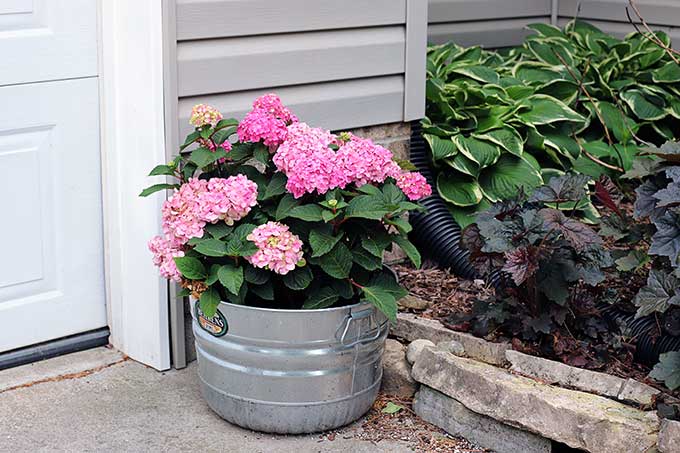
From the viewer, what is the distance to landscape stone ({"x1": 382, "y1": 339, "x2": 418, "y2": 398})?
3.41m

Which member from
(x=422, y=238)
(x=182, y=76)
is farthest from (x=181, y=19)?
(x=422, y=238)

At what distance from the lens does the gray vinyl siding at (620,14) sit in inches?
217

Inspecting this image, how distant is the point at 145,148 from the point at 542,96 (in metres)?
1.94

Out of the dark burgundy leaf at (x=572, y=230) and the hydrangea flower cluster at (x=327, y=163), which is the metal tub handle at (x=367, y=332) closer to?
the hydrangea flower cluster at (x=327, y=163)

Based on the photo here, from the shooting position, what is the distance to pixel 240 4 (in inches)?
137

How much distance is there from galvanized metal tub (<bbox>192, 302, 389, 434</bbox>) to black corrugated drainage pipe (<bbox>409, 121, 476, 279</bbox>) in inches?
35.1

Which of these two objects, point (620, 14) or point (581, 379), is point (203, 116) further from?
point (620, 14)

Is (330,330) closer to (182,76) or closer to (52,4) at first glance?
(182,76)

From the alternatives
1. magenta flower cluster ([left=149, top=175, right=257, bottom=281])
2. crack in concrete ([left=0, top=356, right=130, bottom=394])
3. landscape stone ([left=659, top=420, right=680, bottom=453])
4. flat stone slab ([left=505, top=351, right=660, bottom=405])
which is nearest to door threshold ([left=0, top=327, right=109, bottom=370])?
crack in concrete ([left=0, top=356, right=130, bottom=394])

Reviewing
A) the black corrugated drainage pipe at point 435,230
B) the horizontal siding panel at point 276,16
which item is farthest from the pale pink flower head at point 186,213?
the black corrugated drainage pipe at point 435,230

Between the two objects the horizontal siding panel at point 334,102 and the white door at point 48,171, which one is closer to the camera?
the white door at point 48,171

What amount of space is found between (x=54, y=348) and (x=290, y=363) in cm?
102

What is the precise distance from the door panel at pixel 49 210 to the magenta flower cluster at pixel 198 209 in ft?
1.90

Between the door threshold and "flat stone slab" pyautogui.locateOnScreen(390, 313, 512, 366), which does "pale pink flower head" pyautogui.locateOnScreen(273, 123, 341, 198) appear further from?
the door threshold
